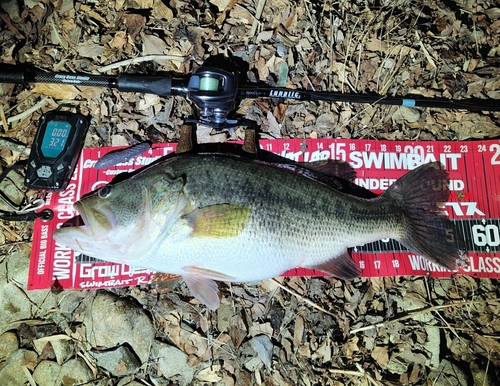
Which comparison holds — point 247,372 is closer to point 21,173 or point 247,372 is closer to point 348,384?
point 348,384

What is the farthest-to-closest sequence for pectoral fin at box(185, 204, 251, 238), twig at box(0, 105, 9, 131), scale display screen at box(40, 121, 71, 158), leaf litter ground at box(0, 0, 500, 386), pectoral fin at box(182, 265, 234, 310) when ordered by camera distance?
1. twig at box(0, 105, 9, 131)
2. scale display screen at box(40, 121, 71, 158)
3. leaf litter ground at box(0, 0, 500, 386)
4. pectoral fin at box(182, 265, 234, 310)
5. pectoral fin at box(185, 204, 251, 238)

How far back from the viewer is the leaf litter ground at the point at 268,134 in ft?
10.3

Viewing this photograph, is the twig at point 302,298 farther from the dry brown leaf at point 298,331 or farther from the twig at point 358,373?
the twig at point 358,373

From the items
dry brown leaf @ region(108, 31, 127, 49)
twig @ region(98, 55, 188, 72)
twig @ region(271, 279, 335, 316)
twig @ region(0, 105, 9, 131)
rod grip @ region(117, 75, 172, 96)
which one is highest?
dry brown leaf @ region(108, 31, 127, 49)

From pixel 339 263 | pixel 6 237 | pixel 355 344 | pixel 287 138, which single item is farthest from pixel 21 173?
pixel 355 344

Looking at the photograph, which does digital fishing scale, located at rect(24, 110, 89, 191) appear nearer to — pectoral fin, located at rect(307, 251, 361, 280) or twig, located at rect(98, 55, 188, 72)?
twig, located at rect(98, 55, 188, 72)

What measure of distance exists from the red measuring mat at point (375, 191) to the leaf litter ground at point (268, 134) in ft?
0.42

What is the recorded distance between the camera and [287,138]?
3414 mm

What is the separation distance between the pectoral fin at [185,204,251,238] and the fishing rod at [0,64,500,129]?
89cm

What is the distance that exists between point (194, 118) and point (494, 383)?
3.33 m

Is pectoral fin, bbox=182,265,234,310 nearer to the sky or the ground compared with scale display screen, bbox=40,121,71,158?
nearer to the ground

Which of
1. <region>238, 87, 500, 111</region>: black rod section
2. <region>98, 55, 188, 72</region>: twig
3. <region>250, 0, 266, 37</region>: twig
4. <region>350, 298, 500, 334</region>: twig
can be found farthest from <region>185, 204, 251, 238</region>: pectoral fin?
<region>250, 0, 266, 37</region>: twig

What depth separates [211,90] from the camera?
2.99 meters

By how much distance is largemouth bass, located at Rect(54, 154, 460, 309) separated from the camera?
262cm
